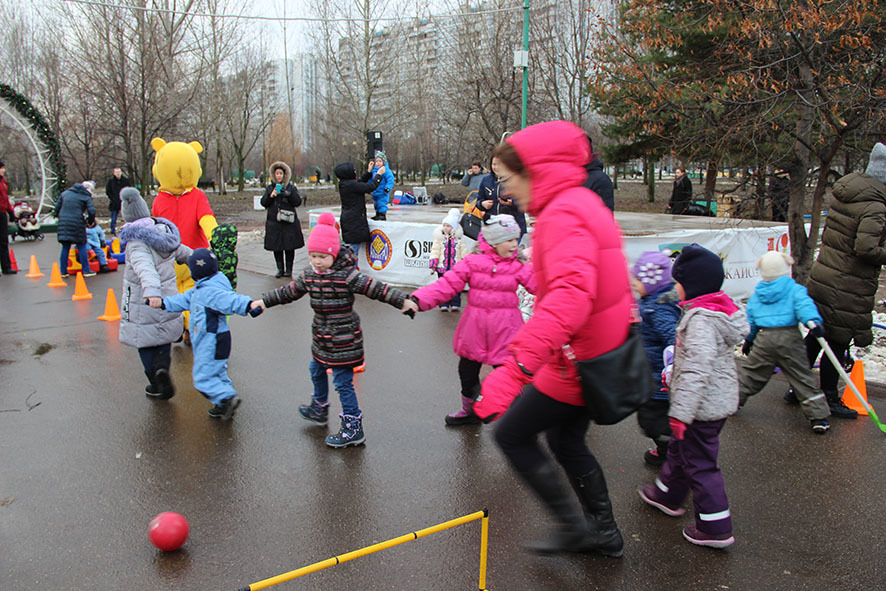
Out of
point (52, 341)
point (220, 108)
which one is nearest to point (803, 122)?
point (52, 341)

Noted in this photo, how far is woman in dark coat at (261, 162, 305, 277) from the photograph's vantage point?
33.9 feet

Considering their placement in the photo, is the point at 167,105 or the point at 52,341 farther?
the point at 167,105

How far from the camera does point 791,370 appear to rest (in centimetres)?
499

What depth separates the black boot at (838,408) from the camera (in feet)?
16.9

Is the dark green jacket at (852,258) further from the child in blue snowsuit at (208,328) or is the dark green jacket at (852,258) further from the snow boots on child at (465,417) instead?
the child in blue snowsuit at (208,328)

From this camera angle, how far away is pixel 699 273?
3.41 m

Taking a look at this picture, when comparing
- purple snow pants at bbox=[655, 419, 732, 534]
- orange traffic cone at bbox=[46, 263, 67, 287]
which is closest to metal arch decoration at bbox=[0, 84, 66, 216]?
orange traffic cone at bbox=[46, 263, 67, 287]

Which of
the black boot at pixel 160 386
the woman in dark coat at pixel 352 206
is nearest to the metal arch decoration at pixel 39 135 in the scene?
the woman in dark coat at pixel 352 206

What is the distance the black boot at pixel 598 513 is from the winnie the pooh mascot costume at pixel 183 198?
4795 millimetres

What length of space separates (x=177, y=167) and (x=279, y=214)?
4024mm

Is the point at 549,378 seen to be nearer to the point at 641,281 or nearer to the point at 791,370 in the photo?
the point at 641,281

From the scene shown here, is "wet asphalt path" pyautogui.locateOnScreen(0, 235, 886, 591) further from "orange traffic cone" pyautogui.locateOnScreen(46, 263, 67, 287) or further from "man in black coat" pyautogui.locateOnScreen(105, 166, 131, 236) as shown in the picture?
"man in black coat" pyautogui.locateOnScreen(105, 166, 131, 236)

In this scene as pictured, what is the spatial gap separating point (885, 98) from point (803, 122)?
1.35m

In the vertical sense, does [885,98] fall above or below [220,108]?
below
